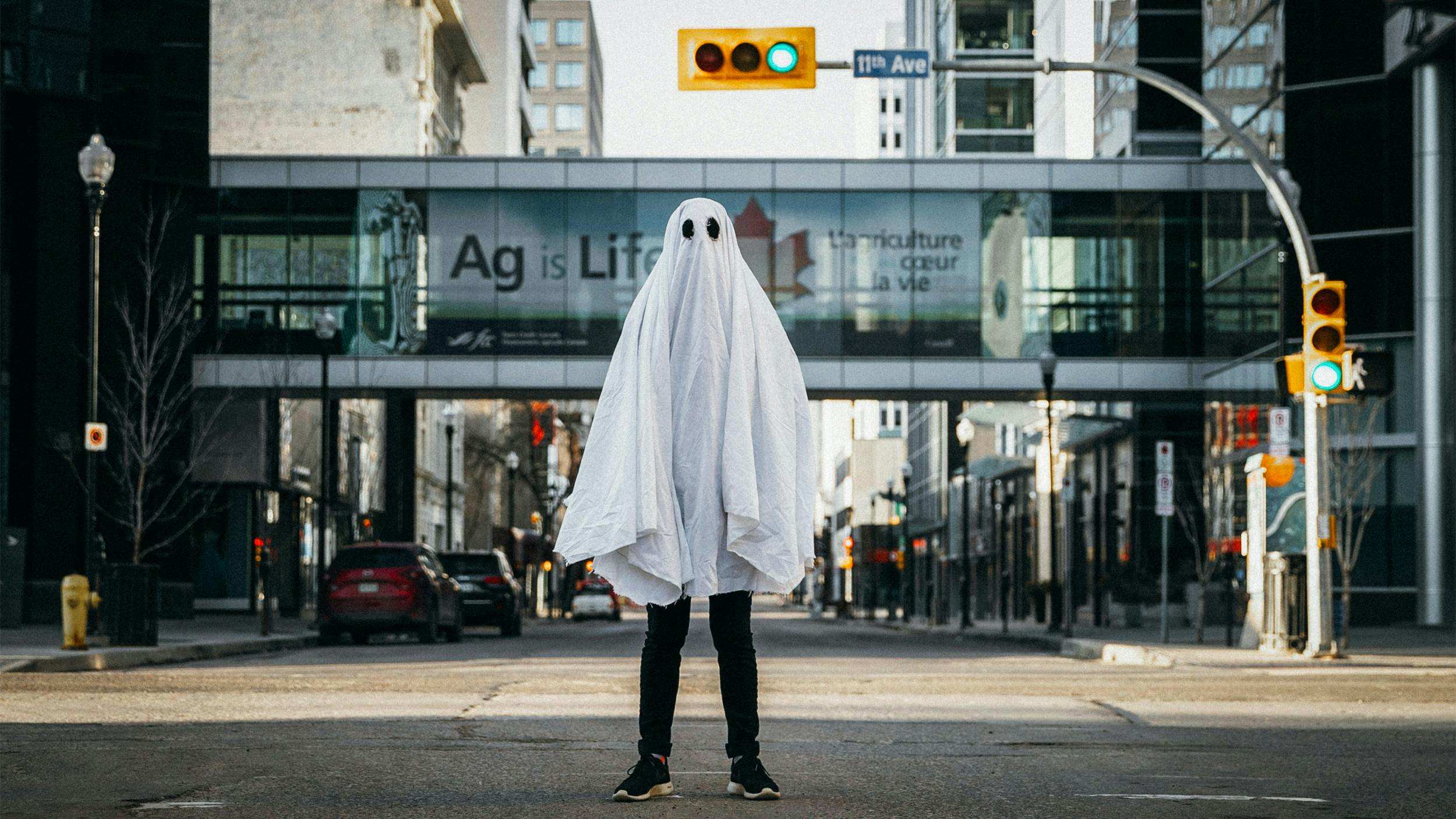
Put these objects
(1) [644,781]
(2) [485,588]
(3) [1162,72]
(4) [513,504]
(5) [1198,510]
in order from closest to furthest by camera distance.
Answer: (1) [644,781] → (2) [485,588] → (5) [1198,510] → (3) [1162,72] → (4) [513,504]

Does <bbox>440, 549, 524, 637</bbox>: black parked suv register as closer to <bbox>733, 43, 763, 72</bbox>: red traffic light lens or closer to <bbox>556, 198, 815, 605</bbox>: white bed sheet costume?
<bbox>733, 43, 763, 72</bbox>: red traffic light lens

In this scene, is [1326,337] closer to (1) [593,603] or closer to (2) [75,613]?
(2) [75,613]

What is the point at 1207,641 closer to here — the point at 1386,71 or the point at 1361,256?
the point at 1361,256

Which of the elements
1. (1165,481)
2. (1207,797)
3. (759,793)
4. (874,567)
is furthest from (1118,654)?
(874,567)

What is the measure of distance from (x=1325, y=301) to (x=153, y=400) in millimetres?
23968

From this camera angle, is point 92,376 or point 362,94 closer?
point 92,376

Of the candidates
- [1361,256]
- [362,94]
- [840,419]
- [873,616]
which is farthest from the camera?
[840,419]

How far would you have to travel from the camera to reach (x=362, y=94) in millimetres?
65125

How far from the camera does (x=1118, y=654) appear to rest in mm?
23734

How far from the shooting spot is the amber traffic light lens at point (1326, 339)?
62.3ft

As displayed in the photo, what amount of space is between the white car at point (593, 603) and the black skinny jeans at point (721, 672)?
5849 cm

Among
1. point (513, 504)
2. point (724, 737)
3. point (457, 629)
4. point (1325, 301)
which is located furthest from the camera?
point (513, 504)

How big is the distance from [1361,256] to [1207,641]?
32.6 feet

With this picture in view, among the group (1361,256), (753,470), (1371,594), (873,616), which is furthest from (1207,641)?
(873,616)
